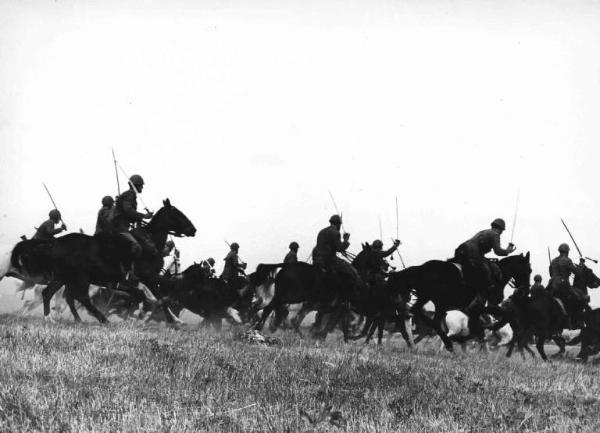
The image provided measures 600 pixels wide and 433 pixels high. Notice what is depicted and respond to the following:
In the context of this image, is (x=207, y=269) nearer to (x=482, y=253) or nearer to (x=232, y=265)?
(x=232, y=265)

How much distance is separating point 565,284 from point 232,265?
875 cm

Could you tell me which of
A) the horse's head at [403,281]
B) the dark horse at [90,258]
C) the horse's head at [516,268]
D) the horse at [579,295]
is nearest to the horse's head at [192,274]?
the dark horse at [90,258]

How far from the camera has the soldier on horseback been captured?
1669 cm

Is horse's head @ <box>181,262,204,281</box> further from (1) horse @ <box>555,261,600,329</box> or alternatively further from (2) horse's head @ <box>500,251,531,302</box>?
(1) horse @ <box>555,261,600,329</box>

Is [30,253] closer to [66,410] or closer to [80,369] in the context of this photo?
[80,369]

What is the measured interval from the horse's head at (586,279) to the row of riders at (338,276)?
25mm

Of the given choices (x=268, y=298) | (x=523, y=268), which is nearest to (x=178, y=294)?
(x=268, y=298)

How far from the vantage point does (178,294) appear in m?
18.8

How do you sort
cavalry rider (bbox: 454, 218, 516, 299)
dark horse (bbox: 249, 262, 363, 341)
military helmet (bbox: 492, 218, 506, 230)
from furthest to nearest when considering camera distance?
dark horse (bbox: 249, 262, 363, 341)
military helmet (bbox: 492, 218, 506, 230)
cavalry rider (bbox: 454, 218, 516, 299)

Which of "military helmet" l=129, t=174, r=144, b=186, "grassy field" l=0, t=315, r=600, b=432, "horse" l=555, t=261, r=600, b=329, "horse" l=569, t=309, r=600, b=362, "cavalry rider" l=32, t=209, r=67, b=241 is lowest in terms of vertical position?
"horse" l=569, t=309, r=600, b=362

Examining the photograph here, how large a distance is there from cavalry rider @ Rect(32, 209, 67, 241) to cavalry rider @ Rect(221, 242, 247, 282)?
4.62 m

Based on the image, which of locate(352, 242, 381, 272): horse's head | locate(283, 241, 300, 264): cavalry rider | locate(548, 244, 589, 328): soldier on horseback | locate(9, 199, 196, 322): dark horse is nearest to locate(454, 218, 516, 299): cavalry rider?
A: locate(352, 242, 381, 272): horse's head

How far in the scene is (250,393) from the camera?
19.6ft

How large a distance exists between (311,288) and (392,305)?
75.2 inches
